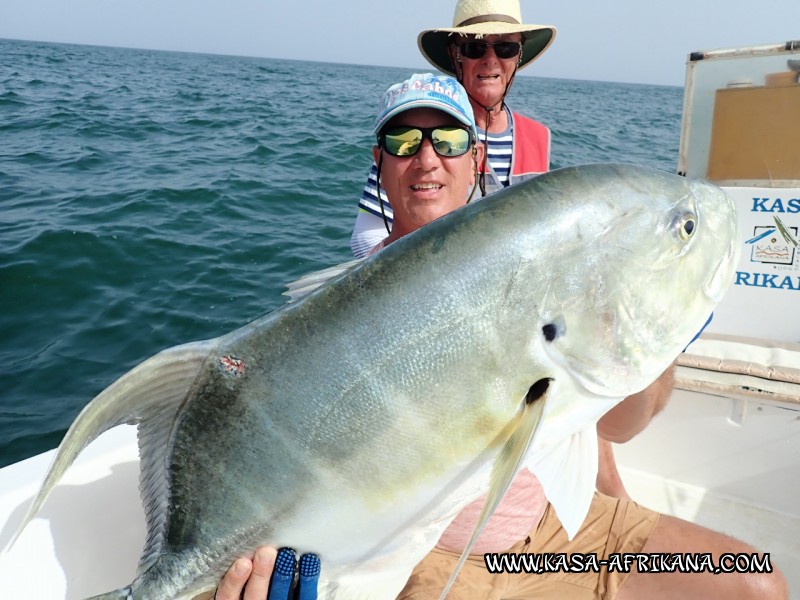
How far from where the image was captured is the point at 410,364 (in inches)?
54.5

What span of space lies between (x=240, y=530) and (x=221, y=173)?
1193 cm

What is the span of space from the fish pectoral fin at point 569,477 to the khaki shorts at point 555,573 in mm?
683

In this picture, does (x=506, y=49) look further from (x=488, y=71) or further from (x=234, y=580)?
(x=234, y=580)

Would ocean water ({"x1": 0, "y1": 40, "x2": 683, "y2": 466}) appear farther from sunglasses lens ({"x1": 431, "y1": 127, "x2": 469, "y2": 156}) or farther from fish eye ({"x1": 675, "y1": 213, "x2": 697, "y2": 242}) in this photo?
fish eye ({"x1": 675, "y1": 213, "x2": 697, "y2": 242})

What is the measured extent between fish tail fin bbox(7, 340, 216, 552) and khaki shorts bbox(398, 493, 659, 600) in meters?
1.12

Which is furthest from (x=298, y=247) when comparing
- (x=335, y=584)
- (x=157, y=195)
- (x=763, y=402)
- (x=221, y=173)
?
(x=335, y=584)

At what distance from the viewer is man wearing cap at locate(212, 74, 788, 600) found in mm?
2154

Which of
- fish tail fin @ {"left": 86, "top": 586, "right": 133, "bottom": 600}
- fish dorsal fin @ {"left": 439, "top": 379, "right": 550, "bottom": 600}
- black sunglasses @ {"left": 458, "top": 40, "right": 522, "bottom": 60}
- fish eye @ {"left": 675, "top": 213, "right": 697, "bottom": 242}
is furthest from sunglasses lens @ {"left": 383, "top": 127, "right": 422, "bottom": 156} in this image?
black sunglasses @ {"left": 458, "top": 40, "right": 522, "bottom": 60}

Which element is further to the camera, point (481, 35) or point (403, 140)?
point (481, 35)

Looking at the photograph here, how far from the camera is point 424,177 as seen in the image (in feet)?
7.59

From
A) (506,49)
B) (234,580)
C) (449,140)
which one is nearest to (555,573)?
(234,580)

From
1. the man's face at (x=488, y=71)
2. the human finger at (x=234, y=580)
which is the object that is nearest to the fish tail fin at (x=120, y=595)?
the human finger at (x=234, y=580)

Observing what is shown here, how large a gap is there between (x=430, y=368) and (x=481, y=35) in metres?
3.12

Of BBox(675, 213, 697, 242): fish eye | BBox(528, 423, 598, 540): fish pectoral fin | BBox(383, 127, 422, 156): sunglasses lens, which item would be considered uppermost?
BBox(383, 127, 422, 156): sunglasses lens
